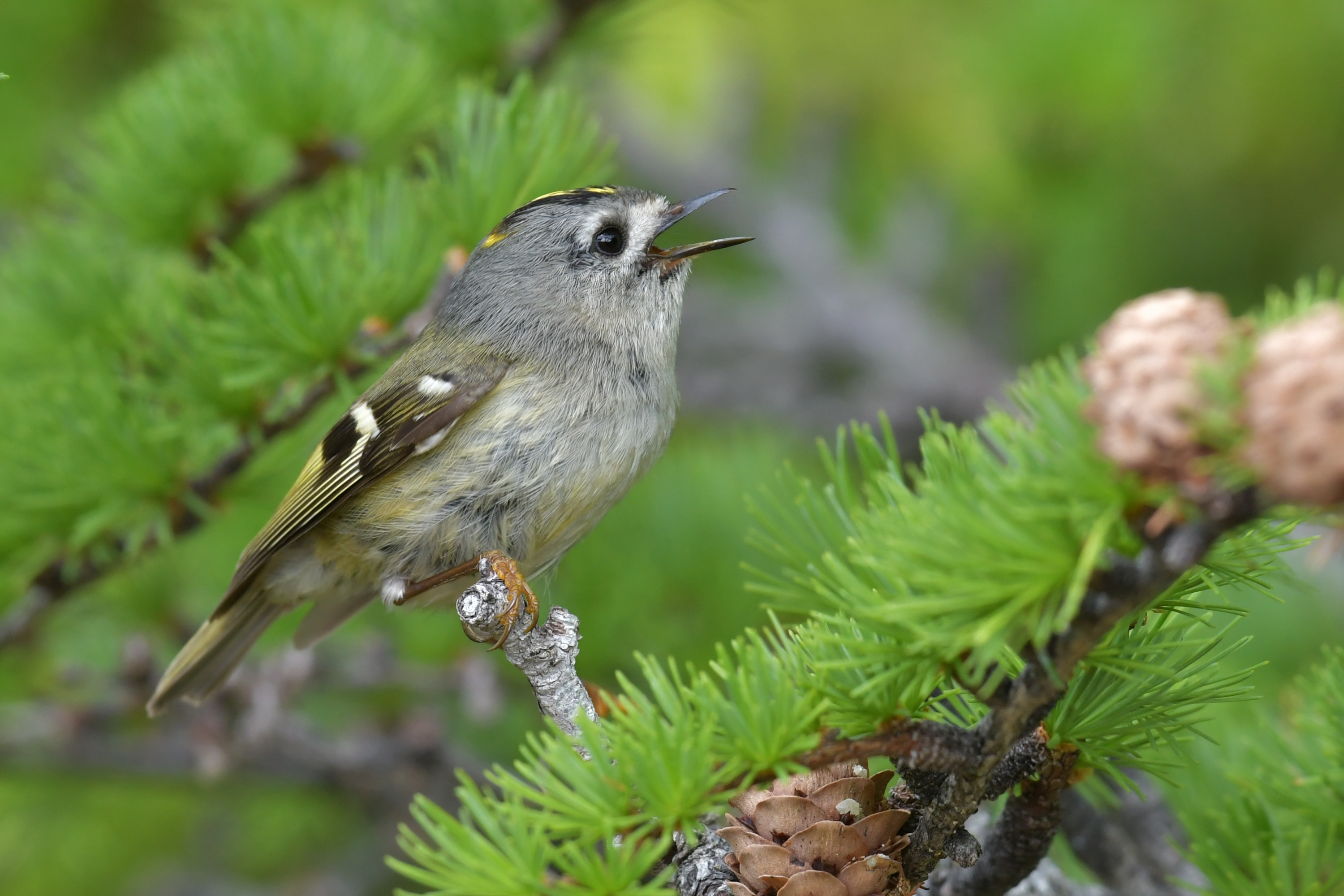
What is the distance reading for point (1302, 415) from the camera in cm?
50

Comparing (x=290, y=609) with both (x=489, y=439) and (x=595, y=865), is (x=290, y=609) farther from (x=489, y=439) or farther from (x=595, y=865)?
(x=595, y=865)

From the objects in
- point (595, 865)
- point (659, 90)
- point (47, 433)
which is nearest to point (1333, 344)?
point (595, 865)

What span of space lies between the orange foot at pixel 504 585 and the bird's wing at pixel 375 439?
154 millimetres

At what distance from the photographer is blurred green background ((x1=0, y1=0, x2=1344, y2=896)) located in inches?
69.2

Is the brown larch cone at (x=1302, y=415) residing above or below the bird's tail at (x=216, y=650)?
below

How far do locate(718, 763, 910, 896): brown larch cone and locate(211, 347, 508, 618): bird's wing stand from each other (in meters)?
0.79

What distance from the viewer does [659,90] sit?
2805 mm

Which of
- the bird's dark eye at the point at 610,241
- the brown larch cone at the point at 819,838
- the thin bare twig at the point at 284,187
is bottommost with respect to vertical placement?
the brown larch cone at the point at 819,838

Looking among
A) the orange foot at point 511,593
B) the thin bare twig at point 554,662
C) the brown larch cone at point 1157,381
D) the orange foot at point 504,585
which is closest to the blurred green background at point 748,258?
the orange foot at point 504,585

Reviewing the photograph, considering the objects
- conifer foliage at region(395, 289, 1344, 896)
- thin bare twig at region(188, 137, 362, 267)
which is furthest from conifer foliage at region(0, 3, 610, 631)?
conifer foliage at region(395, 289, 1344, 896)

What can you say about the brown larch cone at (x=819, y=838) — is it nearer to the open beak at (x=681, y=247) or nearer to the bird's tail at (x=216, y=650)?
the open beak at (x=681, y=247)

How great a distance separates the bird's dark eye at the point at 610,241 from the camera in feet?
5.30

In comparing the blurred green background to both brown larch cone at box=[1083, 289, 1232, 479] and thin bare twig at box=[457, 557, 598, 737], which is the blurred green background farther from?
brown larch cone at box=[1083, 289, 1232, 479]

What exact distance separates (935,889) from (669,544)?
36.8 inches
